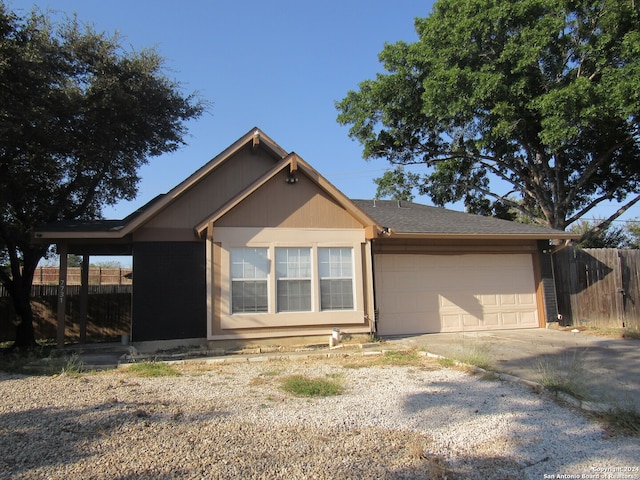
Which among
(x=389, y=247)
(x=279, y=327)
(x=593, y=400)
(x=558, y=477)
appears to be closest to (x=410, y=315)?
(x=389, y=247)

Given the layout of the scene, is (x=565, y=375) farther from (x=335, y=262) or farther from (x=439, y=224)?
(x=439, y=224)

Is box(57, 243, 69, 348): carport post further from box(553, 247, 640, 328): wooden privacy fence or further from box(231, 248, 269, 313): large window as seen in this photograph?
box(553, 247, 640, 328): wooden privacy fence

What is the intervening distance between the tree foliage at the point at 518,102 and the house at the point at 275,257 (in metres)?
6.12

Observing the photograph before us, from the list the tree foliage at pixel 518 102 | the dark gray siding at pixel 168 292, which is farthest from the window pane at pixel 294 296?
the tree foliage at pixel 518 102

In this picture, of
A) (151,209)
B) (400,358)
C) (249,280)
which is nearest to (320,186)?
(249,280)

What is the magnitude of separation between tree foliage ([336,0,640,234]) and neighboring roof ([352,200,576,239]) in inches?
172

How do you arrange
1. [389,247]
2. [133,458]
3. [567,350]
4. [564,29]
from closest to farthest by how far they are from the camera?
[133,458], [567,350], [389,247], [564,29]

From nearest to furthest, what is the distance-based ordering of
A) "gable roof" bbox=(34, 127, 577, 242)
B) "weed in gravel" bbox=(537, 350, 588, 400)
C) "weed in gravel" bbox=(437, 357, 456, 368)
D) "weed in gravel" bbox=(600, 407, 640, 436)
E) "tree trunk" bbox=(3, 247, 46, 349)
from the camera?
"weed in gravel" bbox=(600, 407, 640, 436), "weed in gravel" bbox=(537, 350, 588, 400), "weed in gravel" bbox=(437, 357, 456, 368), "gable roof" bbox=(34, 127, 577, 242), "tree trunk" bbox=(3, 247, 46, 349)

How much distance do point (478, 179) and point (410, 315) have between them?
1284 cm

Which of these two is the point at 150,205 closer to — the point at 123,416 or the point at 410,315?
the point at 123,416

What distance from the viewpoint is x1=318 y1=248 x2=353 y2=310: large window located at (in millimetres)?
10195

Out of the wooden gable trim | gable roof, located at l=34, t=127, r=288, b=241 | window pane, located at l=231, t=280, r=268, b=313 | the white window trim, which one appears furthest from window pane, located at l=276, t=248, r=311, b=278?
gable roof, located at l=34, t=127, r=288, b=241

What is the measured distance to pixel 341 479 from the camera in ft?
11.5

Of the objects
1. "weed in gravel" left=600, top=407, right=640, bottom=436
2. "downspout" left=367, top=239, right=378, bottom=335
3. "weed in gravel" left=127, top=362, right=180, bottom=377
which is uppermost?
"downspout" left=367, top=239, right=378, bottom=335
